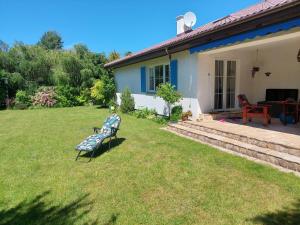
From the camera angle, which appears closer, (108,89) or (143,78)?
(143,78)

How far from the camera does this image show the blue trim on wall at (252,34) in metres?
5.37

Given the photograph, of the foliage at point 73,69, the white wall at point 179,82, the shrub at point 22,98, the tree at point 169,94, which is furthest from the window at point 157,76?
the shrub at point 22,98

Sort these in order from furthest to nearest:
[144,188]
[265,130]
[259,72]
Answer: [259,72]
[265,130]
[144,188]

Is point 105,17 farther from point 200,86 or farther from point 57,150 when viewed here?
point 57,150

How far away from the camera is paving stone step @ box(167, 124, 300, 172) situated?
513cm

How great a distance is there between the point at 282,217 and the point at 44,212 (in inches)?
144

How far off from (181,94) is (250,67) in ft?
12.1

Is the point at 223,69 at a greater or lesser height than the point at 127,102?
greater

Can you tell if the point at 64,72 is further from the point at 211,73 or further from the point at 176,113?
the point at 211,73

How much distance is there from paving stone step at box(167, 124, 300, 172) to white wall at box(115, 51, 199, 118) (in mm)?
1746

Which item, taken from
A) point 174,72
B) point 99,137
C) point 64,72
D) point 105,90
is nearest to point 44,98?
point 64,72

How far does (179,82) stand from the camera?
1071cm

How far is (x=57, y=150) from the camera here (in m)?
7.23

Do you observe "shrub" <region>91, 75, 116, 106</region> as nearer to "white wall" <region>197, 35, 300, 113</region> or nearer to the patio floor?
"white wall" <region>197, 35, 300, 113</region>
